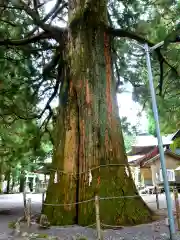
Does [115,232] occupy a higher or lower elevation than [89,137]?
lower

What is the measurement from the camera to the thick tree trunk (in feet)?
20.7

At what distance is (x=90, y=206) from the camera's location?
6148 millimetres

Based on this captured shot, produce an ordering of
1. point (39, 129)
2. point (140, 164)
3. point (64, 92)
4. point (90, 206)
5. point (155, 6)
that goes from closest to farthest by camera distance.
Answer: point (90, 206) < point (64, 92) < point (155, 6) < point (39, 129) < point (140, 164)

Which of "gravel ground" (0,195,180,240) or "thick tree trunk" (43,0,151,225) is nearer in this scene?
"gravel ground" (0,195,180,240)

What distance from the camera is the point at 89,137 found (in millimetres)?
6785

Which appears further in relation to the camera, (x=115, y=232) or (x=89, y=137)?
(x=89, y=137)

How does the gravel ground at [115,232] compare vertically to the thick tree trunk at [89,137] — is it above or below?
below

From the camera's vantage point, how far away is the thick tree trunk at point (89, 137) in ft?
20.7

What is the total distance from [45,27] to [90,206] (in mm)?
4559

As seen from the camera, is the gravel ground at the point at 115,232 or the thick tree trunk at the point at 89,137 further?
the thick tree trunk at the point at 89,137

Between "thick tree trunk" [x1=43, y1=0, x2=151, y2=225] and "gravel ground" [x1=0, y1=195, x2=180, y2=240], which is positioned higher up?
"thick tree trunk" [x1=43, y1=0, x2=151, y2=225]

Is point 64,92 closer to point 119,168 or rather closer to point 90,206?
point 119,168

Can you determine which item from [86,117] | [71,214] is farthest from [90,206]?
[86,117]

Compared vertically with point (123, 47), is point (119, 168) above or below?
below
